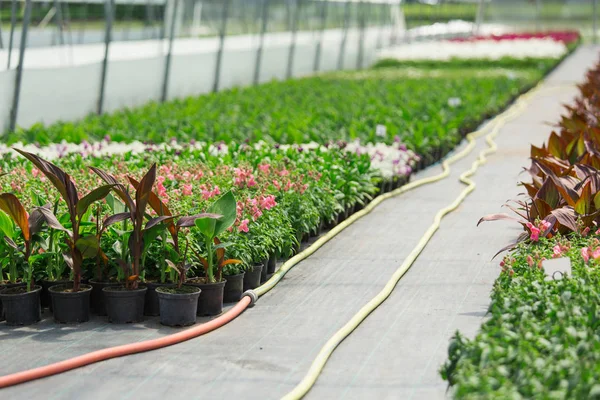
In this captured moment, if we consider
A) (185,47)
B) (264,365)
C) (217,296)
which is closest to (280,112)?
(185,47)

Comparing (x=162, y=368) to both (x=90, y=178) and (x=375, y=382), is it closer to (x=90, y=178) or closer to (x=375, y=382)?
(x=375, y=382)

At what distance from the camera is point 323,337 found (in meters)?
5.09

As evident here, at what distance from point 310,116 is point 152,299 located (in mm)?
7445

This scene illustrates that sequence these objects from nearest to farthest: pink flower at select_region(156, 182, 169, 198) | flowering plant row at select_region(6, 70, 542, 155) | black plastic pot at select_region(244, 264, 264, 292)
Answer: black plastic pot at select_region(244, 264, 264, 292)
pink flower at select_region(156, 182, 169, 198)
flowering plant row at select_region(6, 70, 542, 155)

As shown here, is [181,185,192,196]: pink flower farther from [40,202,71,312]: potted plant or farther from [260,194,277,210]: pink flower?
[40,202,71,312]: potted plant

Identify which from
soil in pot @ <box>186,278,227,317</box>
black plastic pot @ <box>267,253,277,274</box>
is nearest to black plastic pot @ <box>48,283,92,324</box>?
soil in pot @ <box>186,278,227,317</box>

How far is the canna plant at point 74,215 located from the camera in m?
5.28

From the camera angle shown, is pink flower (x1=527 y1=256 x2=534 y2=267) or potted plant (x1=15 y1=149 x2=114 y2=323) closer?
pink flower (x1=527 y1=256 x2=534 y2=267)

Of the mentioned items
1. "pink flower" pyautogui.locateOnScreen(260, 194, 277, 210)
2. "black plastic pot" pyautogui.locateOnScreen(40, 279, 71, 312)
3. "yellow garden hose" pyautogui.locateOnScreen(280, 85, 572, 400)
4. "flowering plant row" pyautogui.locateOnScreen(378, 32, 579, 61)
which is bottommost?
"black plastic pot" pyautogui.locateOnScreen(40, 279, 71, 312)

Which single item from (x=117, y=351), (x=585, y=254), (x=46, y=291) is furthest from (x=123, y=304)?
(x=585, y=254)

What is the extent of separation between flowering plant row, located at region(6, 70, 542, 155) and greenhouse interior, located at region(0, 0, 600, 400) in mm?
74

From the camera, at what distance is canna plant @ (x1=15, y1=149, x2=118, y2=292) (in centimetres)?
528

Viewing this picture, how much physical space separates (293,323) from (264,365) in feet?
2.45

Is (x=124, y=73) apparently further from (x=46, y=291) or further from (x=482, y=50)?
(x=482, y=50)
